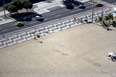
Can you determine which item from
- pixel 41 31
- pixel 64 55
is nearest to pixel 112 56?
pixel 64 55

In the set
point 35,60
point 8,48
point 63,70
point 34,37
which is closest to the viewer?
point 63,70

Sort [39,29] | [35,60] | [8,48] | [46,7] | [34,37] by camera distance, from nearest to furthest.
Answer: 1. [35,60]
2. [8,48]
3. [34,37]
4. [39,29]
5. [46,7]

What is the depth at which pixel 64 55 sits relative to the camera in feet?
149

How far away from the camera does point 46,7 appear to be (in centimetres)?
7512

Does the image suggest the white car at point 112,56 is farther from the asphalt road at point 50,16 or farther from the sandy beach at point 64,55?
the asphalt road at point 50,16

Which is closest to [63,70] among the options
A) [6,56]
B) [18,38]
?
[6,56]

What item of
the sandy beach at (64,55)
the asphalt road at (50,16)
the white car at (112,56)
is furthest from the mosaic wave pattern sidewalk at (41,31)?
the white car at (112,56)

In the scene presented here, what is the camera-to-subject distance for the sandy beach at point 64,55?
A: 132ft

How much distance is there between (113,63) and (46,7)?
4220 centimetres

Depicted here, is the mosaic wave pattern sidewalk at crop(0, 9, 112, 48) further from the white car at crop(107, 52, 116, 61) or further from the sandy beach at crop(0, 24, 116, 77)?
the white car at crop(107, 52, 116, 61)

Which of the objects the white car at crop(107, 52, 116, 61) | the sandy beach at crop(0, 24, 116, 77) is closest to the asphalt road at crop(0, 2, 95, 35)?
the sandy beach at crop(0, 24, 116, 77)

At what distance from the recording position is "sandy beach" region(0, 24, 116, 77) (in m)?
40.1

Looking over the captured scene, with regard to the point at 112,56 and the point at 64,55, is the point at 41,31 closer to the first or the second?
the point at 64,55

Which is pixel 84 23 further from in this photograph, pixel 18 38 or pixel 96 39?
pixel 18 38
